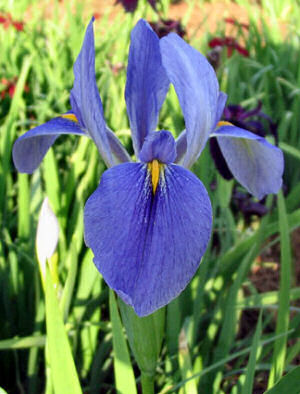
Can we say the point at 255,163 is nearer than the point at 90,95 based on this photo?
No

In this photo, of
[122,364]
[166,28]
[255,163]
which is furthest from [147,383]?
[166,28]

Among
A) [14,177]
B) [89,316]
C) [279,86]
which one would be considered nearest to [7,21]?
[14,177]

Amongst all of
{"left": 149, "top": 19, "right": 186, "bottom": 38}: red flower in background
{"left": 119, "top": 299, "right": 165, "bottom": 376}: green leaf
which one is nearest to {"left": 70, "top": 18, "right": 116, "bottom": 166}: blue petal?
{"left": 119, "top": 299, "right": 165, "bottom": 376}: green leaf

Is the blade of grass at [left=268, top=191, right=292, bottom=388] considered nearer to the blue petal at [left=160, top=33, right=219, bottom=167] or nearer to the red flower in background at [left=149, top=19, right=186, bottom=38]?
the blue petal at [left=160, top=33, right=219, bottom=167]

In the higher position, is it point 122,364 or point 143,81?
point 143,81

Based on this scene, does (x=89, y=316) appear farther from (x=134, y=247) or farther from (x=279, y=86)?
(x=279, y=86)

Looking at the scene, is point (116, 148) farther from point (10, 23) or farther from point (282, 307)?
point (10, 23)

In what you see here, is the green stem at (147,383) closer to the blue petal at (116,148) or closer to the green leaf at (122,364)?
the green leaf at (122,364)
